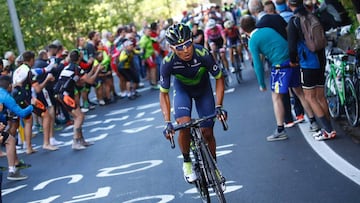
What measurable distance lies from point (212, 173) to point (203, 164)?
257 millimetres

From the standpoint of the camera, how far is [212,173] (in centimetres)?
655

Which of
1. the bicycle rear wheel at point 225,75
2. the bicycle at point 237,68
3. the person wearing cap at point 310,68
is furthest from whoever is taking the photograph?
the bicycle at point 237,68

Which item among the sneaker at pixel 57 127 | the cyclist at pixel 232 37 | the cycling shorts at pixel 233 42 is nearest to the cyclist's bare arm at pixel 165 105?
the sneaker at pixel 57 127

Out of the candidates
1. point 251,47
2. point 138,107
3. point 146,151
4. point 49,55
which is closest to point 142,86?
point 138,107

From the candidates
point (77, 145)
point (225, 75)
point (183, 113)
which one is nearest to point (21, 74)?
point (77, 145)

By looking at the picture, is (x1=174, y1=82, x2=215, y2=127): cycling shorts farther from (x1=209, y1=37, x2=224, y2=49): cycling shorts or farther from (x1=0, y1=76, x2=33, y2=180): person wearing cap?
(x1=209, y1=37, x2=224, y2=49): cycling shorts

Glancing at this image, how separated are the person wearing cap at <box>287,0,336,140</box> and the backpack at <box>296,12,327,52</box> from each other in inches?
3.4

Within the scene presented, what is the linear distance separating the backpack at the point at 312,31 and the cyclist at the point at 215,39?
28.6 ft

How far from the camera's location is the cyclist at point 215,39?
18234 millimetres

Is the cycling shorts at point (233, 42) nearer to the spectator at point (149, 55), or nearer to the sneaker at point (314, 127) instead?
the spectator at point (149, 55)

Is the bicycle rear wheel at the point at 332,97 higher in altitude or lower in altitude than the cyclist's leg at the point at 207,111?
lower

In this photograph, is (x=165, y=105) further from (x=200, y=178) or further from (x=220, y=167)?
(x=220, y=167)

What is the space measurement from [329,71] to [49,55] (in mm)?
7600

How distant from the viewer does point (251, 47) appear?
32.8 ft
